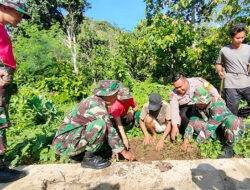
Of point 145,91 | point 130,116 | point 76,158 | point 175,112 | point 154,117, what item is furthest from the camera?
point 145,91

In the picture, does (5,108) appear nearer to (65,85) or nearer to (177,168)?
(177,168)

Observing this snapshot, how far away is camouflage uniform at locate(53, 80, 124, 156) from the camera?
4035 mm

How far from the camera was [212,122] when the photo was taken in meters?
5.02

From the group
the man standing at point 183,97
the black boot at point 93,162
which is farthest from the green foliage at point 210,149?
the black boot at point 93,162

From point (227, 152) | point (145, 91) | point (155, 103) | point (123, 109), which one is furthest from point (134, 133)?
point (145, 91)

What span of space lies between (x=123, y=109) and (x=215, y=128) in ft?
4.31

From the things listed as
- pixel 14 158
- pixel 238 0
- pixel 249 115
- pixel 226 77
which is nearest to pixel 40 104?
pixel 14 158

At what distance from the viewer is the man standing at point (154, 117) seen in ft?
17.9

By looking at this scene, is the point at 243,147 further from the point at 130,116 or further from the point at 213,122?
the point at 130,116

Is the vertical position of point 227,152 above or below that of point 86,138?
below

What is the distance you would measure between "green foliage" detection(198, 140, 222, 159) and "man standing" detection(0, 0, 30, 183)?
2.39m

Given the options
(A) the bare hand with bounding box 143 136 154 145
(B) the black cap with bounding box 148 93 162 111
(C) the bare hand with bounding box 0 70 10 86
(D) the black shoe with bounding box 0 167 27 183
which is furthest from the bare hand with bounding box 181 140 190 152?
(C) the bare hand with bounding box 0 70 10 86

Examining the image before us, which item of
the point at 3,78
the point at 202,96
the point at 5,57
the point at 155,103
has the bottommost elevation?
the point at 155,103

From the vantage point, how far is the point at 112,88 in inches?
165
